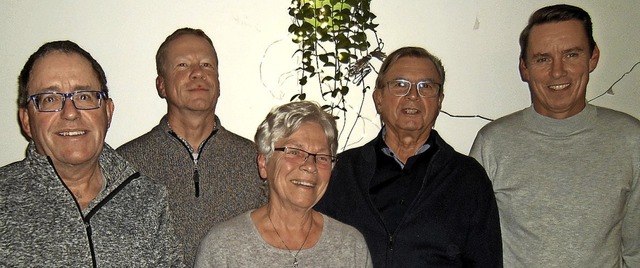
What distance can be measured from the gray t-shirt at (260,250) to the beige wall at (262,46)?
3.78 ft

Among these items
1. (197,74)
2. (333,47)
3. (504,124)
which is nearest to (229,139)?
(197,74)

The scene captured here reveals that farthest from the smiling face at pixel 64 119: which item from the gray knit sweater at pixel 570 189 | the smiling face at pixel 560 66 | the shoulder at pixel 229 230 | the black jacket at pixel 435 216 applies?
the smiling face at pixel 560 66

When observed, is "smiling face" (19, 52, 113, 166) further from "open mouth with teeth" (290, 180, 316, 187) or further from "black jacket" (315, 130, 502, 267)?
"black jacket" (315, 130, 502, 267)

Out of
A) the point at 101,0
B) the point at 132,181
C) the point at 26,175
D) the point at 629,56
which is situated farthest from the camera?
the point at 629,56

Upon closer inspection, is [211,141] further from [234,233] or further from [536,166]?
[536,166]

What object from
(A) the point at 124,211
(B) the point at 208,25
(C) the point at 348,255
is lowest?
(C) the point at 348,255

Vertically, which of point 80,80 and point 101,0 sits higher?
point 101,0

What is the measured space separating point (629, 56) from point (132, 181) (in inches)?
116

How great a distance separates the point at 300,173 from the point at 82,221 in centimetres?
71

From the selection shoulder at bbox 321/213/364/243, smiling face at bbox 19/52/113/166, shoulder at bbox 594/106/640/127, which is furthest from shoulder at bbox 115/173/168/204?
shoulder at bbox 594/106/640/127

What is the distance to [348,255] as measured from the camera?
2.12 meters

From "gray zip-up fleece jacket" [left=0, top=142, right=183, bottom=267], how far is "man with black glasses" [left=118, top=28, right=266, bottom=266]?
33 centimetres

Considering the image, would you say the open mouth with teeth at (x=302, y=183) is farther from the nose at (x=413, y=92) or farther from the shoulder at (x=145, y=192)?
the nose at (x=413, y=92)

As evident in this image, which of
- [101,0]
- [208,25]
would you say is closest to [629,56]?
[208,25]
